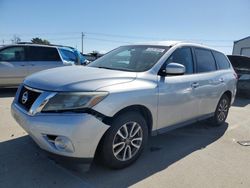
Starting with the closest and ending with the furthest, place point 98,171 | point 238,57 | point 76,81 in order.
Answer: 1. point 76,81
2. point 98,171
3. point 238,57

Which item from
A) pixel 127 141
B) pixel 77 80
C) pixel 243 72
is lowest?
pixel 127 141

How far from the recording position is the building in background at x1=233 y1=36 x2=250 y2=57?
1012 inches

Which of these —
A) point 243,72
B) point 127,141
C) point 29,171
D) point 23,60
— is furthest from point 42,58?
point 243,72

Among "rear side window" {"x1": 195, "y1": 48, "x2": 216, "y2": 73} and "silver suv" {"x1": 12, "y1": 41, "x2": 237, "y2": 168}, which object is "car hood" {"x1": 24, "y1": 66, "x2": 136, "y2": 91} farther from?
"rear side window" {"x1": 195, "y1": 48, "x2": 216, "y2": 73}

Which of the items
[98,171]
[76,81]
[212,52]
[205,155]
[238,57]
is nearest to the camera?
[76,81]

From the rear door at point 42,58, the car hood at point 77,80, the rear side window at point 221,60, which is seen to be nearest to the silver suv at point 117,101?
the car hood at point 77,80

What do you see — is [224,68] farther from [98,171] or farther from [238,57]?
[238,57]

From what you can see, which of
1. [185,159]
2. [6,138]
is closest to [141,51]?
[185,159]

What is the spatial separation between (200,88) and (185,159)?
1.28 metres

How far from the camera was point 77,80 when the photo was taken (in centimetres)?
296

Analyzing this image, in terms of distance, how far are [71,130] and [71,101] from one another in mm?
319

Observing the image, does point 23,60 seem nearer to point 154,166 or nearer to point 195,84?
point 195,84

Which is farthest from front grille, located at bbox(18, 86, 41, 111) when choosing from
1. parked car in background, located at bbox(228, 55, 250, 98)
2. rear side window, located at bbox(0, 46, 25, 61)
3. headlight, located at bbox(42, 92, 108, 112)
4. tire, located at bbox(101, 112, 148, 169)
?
parked car in background, located at bbox(228, 55, 250, 98)

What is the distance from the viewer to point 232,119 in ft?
20.8
